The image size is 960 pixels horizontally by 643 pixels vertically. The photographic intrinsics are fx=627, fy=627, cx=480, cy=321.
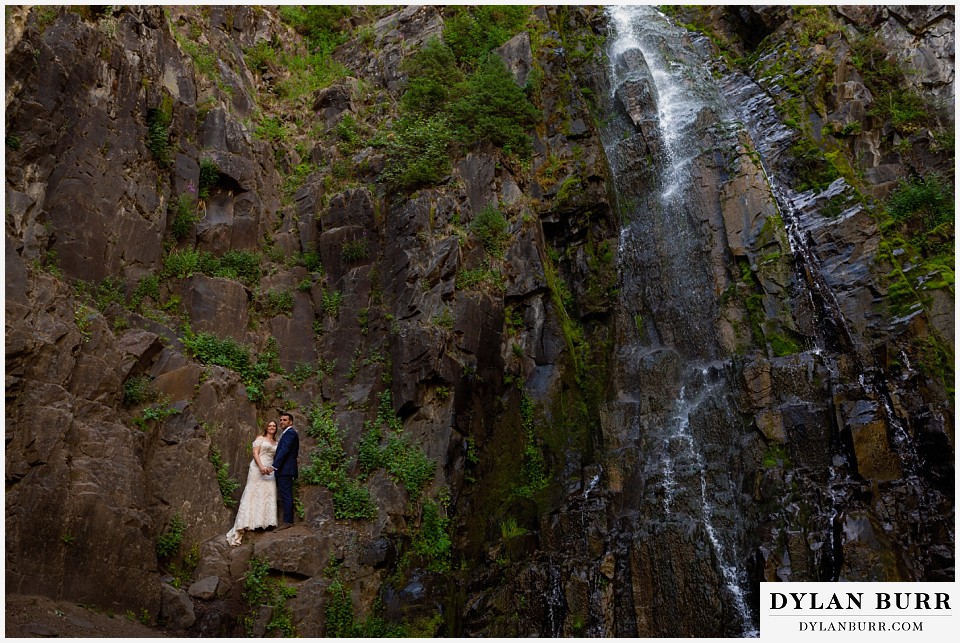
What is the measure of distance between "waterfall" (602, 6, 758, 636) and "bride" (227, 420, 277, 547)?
23.9ft

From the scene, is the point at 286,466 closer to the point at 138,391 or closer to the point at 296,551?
the point at 296,551

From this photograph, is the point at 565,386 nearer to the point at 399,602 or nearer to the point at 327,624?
the point at 399,602

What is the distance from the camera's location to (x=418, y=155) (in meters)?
17.8

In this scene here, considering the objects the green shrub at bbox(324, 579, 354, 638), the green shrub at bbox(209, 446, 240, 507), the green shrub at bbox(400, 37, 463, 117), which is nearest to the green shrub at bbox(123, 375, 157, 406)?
the green shrub at bbox(209, 446, 240, 507)

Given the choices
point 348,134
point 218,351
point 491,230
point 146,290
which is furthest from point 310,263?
point 348,134

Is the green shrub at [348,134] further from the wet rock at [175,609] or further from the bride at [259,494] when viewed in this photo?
the wet rock at [175,609]

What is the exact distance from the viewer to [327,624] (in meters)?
11.6

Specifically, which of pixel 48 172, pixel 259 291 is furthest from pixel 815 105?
pixel 48 172

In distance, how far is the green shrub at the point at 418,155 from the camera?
57.0 feet

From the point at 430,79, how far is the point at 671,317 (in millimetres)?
10647

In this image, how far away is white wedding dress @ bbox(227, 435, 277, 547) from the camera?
1189 cm

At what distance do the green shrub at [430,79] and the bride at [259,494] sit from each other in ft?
37.2

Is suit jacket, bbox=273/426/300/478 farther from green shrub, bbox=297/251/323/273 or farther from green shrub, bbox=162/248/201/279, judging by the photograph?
green shrub, bbox=297/251/323/273

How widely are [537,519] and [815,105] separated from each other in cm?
1445
